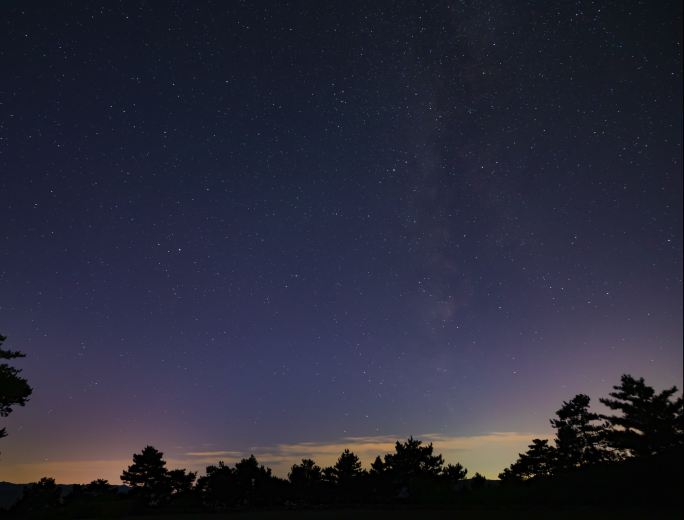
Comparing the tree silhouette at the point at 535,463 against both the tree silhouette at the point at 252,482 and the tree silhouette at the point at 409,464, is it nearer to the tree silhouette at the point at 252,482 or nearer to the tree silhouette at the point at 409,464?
the tree silhouette at the point at 409,464

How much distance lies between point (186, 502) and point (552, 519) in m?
28.9

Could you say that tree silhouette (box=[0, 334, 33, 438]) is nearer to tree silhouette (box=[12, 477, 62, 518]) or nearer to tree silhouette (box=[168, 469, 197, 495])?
tree silhouette (box=[12, 477, 62, 518])

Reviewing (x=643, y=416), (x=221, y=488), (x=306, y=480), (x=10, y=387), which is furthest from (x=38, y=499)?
(x=643, y=416)

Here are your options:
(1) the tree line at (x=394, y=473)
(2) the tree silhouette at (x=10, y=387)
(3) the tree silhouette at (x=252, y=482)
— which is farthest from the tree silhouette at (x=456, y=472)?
(2) the tree silhouette at (x=10, y=387)

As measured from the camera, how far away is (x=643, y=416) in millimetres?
29188

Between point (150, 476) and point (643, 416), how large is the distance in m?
39.1

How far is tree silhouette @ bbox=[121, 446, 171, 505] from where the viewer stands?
127 ft

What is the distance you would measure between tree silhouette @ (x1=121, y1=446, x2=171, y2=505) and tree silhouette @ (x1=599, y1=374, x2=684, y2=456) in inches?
1432

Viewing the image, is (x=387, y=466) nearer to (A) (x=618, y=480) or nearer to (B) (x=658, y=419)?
(B) (x=658, y=419)

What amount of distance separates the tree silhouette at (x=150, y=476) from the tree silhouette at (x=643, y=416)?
36.4 meters

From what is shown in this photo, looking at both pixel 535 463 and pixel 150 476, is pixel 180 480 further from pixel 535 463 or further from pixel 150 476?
pixel 535 463

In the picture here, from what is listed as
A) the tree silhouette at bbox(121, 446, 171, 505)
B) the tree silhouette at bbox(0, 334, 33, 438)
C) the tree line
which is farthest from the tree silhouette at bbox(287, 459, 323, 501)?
the tree silhouette at bbox(0, 334, 33, 438)

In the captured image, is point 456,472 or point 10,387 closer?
point 10,387

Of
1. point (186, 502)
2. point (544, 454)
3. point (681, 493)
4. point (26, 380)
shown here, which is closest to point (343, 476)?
point (186, 502)
